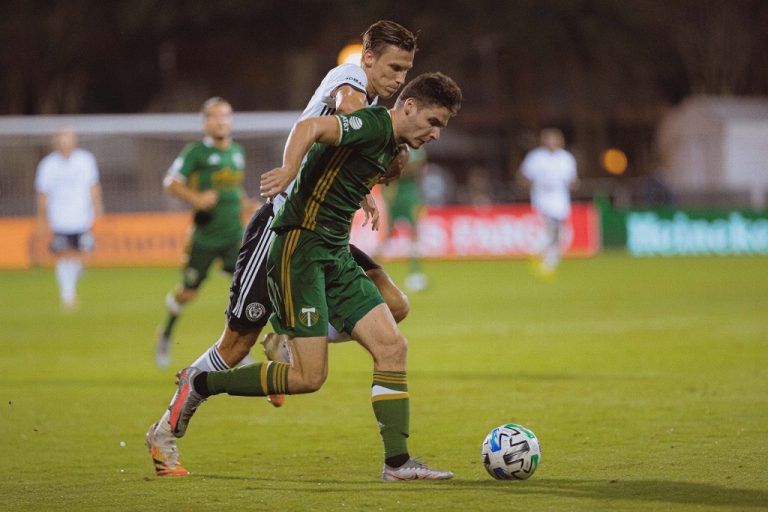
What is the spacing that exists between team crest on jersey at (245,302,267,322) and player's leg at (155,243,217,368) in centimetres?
471

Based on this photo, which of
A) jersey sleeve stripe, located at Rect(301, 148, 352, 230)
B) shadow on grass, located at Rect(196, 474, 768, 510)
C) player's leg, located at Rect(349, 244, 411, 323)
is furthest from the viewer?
player's leg, located at Rect(349, 244, 411, 323)

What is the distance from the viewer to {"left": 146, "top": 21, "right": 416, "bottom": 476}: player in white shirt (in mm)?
7219

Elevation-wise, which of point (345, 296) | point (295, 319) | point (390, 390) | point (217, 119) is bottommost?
point (390, 390)

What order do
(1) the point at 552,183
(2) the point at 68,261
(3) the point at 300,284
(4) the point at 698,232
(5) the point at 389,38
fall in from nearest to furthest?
Result: 1. (3) the point at 300,284
2. (5) the point at 389,38
3. (2) the point at 68,261
4. (1) the point at 552,183
5. (4) the point at 698,232

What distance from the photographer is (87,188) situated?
20.2 meters

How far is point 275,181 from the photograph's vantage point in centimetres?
618

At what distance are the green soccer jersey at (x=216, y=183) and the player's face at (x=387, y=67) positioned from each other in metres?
5.36

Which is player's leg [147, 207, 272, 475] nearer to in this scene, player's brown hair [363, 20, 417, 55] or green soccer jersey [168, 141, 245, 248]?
player's brown hair [363, 20, 417, 55]

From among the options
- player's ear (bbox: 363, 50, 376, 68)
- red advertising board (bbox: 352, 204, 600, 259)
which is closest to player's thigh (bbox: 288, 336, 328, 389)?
player's ear (bbox: 363, 50, 376, 68)

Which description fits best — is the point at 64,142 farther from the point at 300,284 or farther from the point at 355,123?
the point at 355,123

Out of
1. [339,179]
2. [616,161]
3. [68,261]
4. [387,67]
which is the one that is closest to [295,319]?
[339,179]

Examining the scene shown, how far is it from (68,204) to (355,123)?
14.0 metres

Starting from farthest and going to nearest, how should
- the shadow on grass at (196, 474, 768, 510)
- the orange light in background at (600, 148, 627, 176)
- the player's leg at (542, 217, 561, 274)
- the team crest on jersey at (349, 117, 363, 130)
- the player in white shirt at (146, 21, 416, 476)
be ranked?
the orange light in background at (600, 148, 627, 176) < the player's leg at (542, 217, 561, 274) < the player in white shirt at (146, 21, 416, 476) < the team crest on jersey at (349, 117, 363, 130) < the shadow on grass at (196, 474, 768, 510)

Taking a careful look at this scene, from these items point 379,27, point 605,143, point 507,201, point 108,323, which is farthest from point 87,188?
point 605,143
